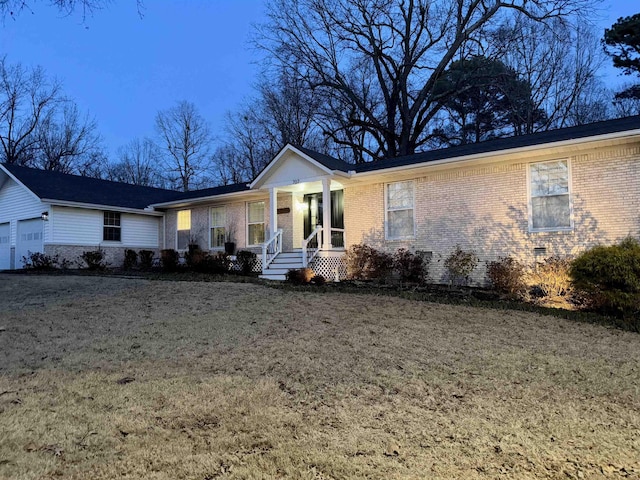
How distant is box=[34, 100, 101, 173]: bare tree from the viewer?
34844 mm

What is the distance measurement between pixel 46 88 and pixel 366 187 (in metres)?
31.5

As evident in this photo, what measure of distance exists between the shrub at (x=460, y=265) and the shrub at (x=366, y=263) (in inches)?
61.6

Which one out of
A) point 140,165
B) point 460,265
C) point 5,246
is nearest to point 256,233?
point 460,265

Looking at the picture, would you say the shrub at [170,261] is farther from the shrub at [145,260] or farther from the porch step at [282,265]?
the porch step at [282,265]

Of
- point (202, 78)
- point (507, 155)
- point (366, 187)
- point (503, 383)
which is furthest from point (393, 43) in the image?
point (202, 78)

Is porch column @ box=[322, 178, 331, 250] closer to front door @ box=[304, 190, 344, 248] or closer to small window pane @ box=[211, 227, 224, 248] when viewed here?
front door @ box=[304, 190, 344, 248]

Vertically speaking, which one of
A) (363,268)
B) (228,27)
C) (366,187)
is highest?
(228,27)

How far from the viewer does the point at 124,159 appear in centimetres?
4291

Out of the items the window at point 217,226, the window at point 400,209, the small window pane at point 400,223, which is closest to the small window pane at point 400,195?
the window at point 400,209

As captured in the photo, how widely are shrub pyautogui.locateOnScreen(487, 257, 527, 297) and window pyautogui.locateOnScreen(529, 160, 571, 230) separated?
41.2 inches

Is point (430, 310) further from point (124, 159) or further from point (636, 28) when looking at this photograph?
point (124, 159)

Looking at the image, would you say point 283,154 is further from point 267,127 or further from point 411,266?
point 267,127

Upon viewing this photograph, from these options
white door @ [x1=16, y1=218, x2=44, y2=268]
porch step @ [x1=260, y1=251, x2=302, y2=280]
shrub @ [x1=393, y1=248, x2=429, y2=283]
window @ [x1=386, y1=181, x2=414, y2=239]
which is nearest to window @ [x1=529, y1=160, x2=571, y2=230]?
shrub @ [x1=393, y1=248, x2=429, y2=283]

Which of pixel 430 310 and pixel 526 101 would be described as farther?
pixel 526 101
